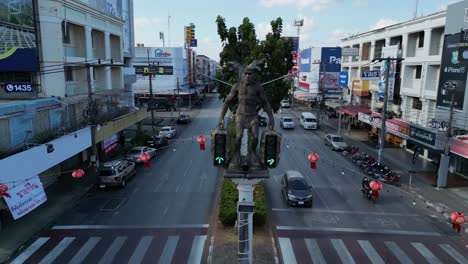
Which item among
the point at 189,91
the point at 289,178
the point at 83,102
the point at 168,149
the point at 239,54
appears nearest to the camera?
the point at 289,178

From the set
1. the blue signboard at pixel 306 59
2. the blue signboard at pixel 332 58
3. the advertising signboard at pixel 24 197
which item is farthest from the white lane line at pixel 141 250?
the blue signboard at pixel 306 59

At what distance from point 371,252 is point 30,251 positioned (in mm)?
15418

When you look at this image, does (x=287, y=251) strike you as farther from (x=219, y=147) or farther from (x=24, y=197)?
(x=24, y=197)

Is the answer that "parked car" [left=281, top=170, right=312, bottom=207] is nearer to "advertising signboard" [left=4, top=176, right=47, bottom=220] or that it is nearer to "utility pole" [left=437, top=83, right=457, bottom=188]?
"utility pole" [left=437, top=83, right=457, bottom=188]

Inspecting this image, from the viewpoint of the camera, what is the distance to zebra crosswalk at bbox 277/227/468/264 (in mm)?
16000

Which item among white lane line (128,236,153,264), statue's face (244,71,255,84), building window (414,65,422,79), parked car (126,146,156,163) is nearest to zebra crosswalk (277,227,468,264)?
white lane line (128,236,153,264)

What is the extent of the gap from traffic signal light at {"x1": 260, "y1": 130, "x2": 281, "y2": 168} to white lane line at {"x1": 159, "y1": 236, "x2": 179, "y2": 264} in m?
8.00

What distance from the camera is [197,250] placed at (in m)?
16.7

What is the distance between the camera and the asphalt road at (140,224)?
1633cm

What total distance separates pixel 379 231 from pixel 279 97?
14.2 metres

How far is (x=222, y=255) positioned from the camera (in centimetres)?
1597

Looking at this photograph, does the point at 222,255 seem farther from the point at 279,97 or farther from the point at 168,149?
the point at 168,149

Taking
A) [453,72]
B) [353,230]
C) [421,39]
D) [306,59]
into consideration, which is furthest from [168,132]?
[306,59]

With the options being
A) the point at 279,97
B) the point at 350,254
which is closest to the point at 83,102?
the point at 279,97
